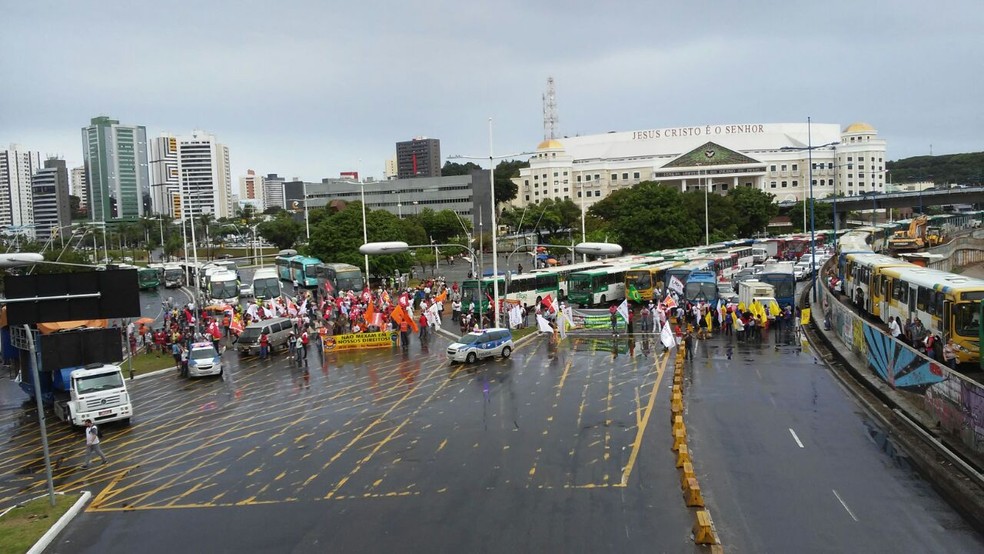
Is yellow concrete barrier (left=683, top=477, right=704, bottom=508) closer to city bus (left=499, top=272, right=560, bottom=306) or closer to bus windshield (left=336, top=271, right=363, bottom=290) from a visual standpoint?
city bus (left=499, top=272, right=560, bottom=306)

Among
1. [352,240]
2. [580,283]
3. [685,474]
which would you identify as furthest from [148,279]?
[685,474]

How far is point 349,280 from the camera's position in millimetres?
60000

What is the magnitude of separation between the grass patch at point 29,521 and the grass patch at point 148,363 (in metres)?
17.0

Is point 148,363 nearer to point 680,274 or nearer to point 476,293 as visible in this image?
point 476,293

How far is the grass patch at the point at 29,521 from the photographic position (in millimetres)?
14586

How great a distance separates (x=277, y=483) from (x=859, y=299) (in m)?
34.3

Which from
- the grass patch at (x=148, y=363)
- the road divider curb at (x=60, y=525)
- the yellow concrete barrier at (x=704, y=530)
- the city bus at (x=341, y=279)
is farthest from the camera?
the city bus at (x=341, y=279)

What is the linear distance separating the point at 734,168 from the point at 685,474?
164 m

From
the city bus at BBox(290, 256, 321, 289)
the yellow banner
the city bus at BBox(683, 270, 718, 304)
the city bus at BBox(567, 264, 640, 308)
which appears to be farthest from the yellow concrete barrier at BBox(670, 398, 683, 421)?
the city bus at BBox(290, 256, 321, 289)

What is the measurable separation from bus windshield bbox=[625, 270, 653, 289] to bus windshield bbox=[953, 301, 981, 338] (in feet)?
83.9

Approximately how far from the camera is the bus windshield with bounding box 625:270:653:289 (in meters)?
50.3

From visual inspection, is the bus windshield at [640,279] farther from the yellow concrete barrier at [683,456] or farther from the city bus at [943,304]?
the yellow concrete barrier at [683,456]

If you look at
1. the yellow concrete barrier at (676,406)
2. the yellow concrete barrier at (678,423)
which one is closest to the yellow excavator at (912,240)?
the yellow concrete barrier at (676,406)

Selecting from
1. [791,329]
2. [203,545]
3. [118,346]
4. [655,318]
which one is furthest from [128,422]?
[791,329]
